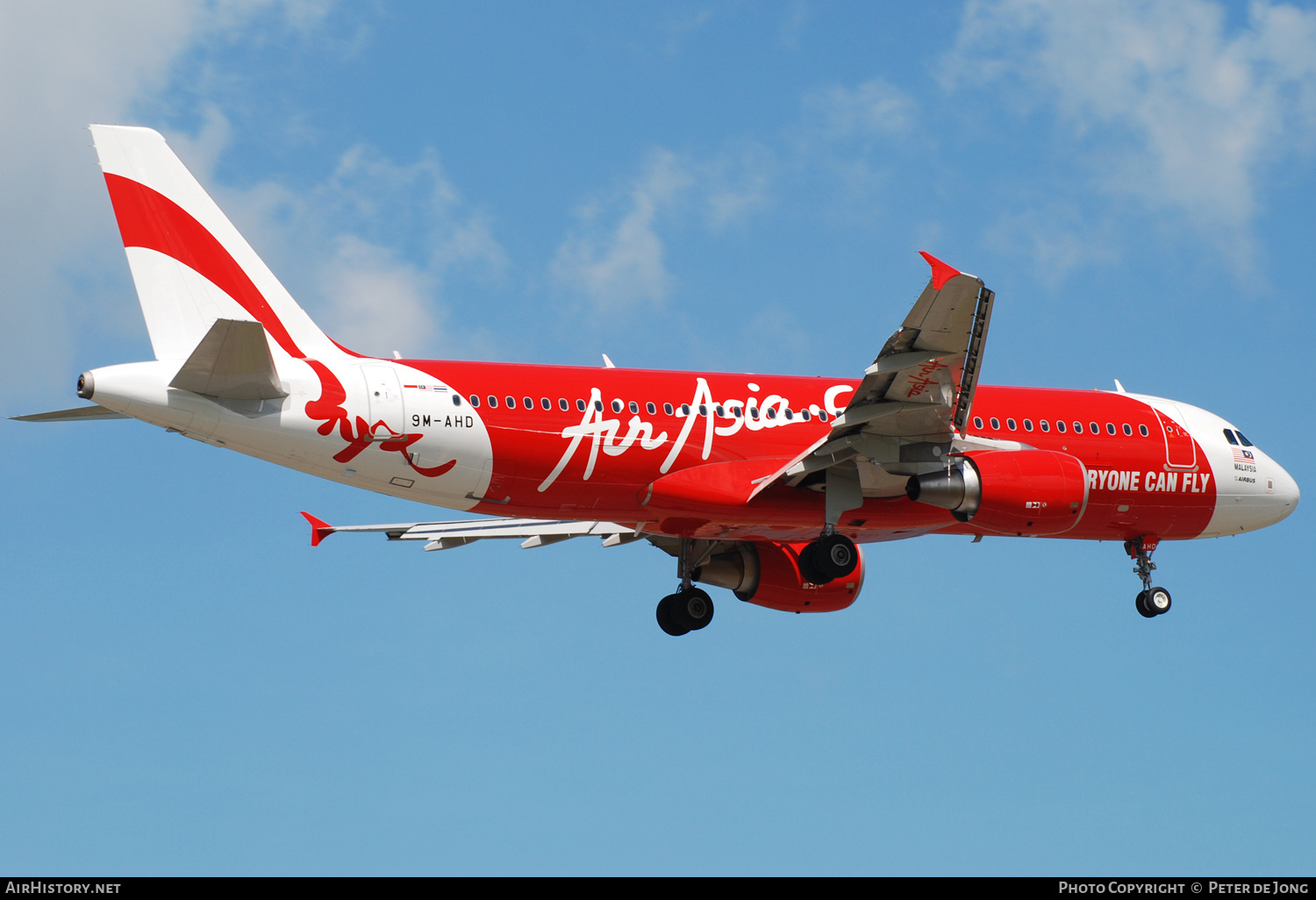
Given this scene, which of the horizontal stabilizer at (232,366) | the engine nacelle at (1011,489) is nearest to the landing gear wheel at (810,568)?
the engine nacelle at (1011,489)

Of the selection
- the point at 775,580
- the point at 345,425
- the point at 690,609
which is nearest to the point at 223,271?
the point at 345,425

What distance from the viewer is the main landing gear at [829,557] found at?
24.4 m

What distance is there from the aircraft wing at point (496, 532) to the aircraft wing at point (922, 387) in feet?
17.8

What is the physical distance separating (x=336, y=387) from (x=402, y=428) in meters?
1.13

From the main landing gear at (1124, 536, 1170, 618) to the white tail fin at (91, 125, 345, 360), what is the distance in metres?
15.1

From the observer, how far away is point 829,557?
24.4 m

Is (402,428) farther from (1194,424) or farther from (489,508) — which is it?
(1194,424)

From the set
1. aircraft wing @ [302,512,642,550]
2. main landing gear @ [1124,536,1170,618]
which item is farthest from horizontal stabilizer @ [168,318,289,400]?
main landing gear @ [1124,536,1170,618]

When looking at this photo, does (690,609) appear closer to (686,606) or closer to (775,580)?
(686,606)

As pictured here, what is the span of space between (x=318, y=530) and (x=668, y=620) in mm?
6720

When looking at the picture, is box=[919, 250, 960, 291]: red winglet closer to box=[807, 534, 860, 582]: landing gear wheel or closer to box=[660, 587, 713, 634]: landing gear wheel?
box=[807, 534, 860, 582]: landing gear wheel

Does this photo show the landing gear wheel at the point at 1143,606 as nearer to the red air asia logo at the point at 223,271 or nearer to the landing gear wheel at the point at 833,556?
the landing gear wheel at the point at 833,556

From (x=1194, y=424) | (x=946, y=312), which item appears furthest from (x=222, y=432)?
(x=1194, y=424)

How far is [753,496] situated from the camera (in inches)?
956
